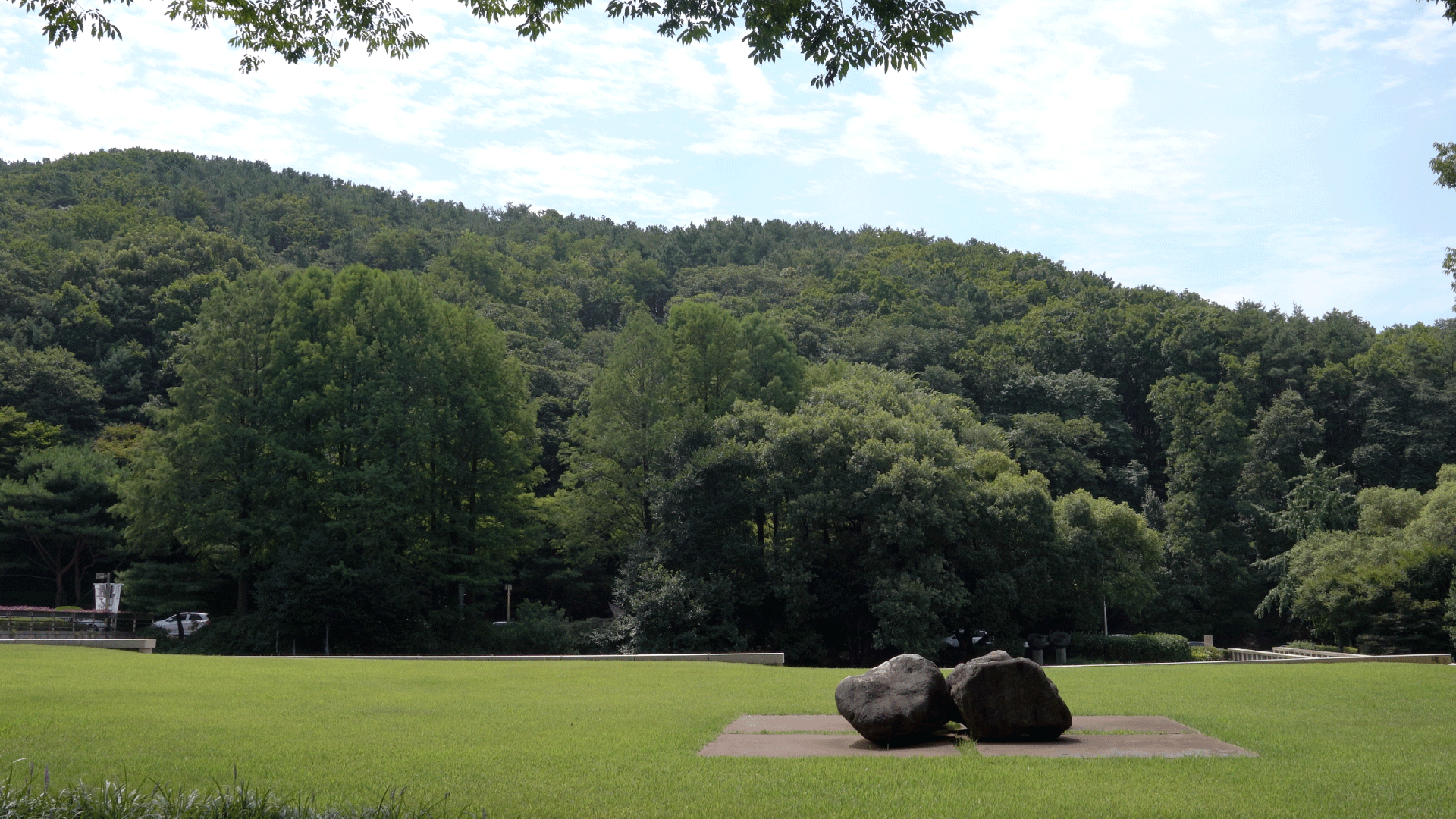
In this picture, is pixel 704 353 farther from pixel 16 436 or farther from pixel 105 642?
pixel 16 436

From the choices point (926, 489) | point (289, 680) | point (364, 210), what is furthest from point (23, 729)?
point (364, 210)

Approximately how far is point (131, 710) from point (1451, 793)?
1356 centimetres

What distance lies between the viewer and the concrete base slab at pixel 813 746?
10.4 metres

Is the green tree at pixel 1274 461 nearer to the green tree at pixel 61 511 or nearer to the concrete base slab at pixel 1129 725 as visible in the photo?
the concrete base slab at pixel 1129 725

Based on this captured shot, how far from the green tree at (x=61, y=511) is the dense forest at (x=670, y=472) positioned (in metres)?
0.20

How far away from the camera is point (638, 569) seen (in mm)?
37812

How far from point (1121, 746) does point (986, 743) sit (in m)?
1.36

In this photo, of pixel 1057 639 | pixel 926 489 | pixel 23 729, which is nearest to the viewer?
pixel 23 729

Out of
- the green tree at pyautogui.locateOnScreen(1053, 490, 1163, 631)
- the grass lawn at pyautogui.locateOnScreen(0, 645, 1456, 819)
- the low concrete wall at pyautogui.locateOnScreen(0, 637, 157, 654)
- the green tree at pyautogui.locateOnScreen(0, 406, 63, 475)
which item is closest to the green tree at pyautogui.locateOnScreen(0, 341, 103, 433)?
the green tree at pyautogui.locateOnScreen(0, 406, 63, 475)

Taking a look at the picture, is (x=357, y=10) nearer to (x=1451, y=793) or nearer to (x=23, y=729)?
(x=23, y=729)

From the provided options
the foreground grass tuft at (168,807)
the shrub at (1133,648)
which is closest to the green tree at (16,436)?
the shrub at (1133,648)

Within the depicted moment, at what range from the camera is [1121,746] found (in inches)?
426

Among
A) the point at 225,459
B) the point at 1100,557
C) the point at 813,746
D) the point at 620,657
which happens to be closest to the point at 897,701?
the point at 813,746

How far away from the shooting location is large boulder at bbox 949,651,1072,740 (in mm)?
11125
